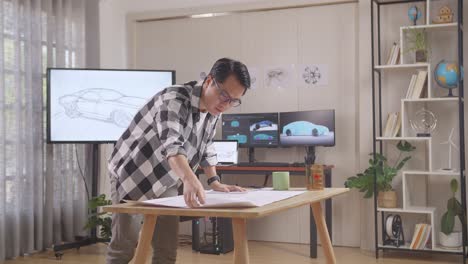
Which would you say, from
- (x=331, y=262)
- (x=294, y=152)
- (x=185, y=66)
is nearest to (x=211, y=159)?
(x=331, y=262)

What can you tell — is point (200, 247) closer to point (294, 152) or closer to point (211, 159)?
point (294, 152)

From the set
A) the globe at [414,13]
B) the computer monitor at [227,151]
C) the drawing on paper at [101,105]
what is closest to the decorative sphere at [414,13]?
the globe at [414,13]

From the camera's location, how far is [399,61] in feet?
16.8

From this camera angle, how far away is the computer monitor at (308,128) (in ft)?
17.4

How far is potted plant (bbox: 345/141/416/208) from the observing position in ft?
16.3

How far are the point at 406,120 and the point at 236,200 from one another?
10.9ft

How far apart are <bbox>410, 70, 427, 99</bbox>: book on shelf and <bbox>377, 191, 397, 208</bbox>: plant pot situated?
803mm

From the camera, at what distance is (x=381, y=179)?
4.97 m

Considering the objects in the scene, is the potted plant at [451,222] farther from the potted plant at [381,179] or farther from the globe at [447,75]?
the globe at [447,75]

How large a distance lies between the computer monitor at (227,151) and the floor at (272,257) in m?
0.80

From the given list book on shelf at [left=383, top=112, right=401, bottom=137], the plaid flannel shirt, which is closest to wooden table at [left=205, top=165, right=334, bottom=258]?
book on shelf at [left=383, top=112, right=401, bottom=137]

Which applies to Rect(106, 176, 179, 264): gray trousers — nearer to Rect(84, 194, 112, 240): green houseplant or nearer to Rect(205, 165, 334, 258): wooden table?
Rect(205, 165, 334, 258): wooden table

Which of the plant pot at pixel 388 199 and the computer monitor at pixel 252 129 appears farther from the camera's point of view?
the computer monitor at pixel 252 129

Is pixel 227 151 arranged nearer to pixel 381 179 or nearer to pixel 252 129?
pixel 252 129
